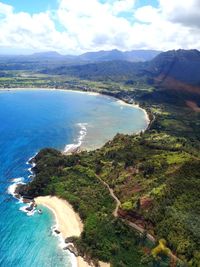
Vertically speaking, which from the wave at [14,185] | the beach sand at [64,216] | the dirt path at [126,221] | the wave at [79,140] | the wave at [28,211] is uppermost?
the dirt path at [126,221]

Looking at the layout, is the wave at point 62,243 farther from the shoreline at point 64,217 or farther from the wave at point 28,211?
the wave at point 28,211

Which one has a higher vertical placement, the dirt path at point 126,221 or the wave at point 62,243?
the dirt path at point 126,221

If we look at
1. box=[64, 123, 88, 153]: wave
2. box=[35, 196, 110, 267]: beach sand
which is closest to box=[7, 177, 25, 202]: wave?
box=[35, 196, 110, 267]: beach sand

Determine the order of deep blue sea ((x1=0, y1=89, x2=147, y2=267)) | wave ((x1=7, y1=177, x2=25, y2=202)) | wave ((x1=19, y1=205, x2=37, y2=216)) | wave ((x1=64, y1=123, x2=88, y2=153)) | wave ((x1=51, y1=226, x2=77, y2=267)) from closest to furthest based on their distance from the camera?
wave ((x1=51, y1=226, x2=77, y2=267)) < deep blue sea ((x1=0, y1=89, x2=147, y2=267)) < wave ((x1=19, y1=205, x2=37, y2=216)) < wave ((x1=7, y1=177, x2=25, y2=202)) < wave ((x1=64, y1=123, x2=88, y2=153))

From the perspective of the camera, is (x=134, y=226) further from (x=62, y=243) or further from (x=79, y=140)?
(x=79, y=140)

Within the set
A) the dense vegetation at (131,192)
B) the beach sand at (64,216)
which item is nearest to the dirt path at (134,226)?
the dense vegetation at (131,192)

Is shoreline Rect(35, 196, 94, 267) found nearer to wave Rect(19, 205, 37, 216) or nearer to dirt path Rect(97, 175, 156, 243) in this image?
wave Rect(19, 205, 37, 216)

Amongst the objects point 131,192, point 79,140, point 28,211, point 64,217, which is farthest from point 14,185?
point 79,140

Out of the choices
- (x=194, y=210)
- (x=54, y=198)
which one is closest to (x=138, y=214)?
(x=194, y=210)
